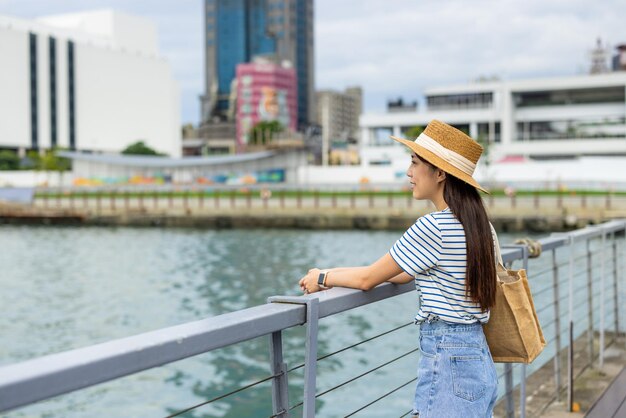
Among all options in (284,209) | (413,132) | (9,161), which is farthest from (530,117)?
(9,161)

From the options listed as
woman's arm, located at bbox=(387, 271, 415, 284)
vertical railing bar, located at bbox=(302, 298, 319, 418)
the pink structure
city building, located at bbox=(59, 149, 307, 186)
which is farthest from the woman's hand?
the pink structure

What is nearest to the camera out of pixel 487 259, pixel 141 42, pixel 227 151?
pixel 487 259

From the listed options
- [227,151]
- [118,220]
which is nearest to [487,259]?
[118,220]

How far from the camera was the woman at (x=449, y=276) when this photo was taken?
269 centimetres

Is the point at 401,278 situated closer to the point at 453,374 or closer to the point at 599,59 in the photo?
the point at 453,374

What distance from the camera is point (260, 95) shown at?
158750 millimetres

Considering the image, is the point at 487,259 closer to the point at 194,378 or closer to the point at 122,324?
the point at 194,378

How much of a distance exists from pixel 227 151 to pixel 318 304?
564 ft

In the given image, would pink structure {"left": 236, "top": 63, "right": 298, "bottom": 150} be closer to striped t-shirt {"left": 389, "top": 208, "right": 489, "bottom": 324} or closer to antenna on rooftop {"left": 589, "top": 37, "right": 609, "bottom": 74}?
antenna on rooftop {"left": 589, "top": 37, "right": 609, "bottom": 74}

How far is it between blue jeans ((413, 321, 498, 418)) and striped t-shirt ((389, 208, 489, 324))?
2.0 inches

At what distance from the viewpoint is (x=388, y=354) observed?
14742 millimetres

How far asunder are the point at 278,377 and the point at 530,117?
72.4 meters

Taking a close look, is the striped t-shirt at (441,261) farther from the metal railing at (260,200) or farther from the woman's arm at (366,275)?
the metal railing at (260,200)

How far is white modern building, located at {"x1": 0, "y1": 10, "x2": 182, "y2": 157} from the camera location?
9925 centimetres
